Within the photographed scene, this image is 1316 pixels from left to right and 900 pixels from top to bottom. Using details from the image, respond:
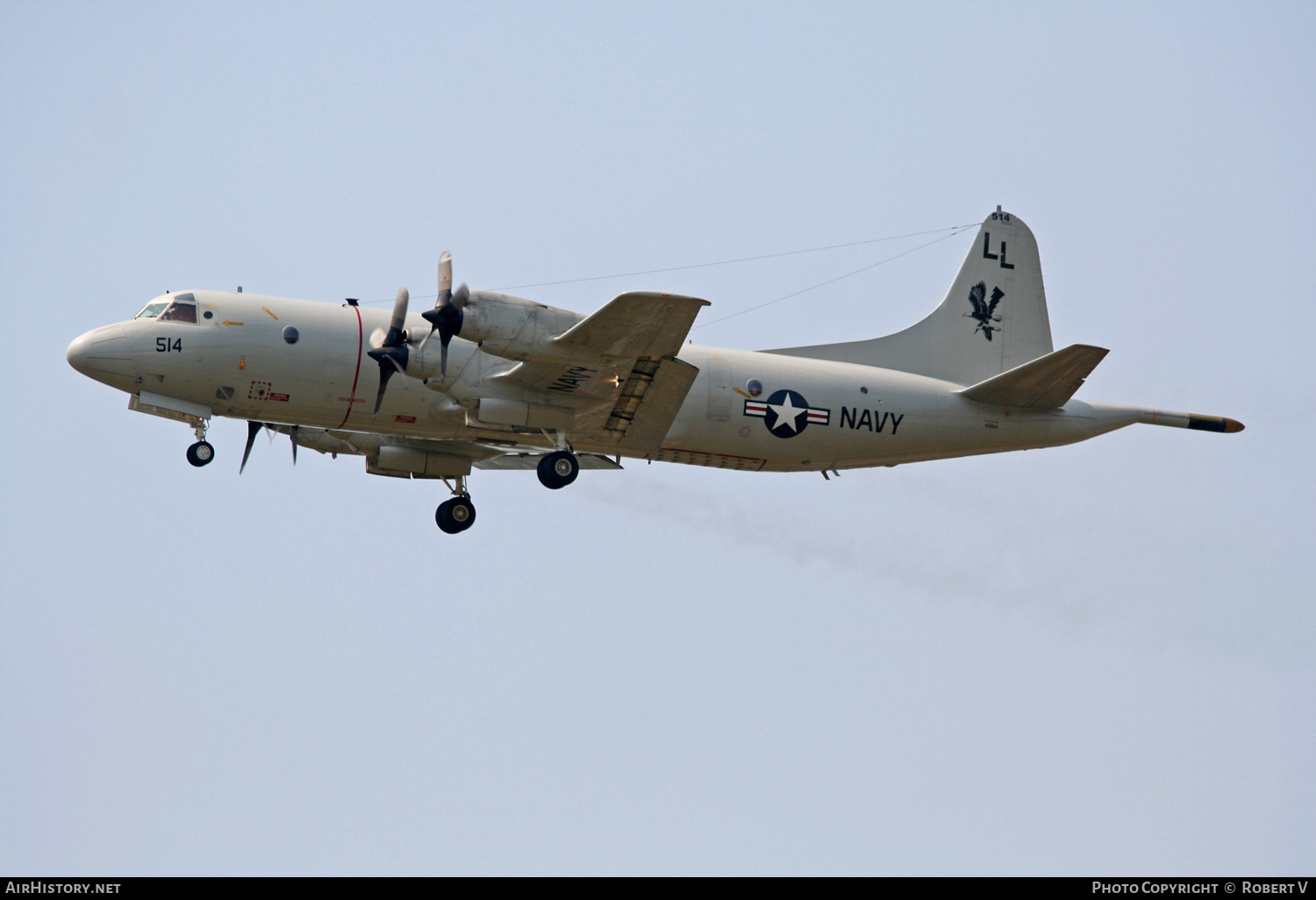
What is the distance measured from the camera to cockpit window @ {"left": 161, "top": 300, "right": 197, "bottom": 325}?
20.7 meters

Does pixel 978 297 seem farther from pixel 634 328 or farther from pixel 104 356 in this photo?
pixel 104 356

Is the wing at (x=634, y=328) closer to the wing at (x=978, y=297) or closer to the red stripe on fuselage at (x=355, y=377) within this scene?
the red stripe on fuselage at (x=355, y=377)

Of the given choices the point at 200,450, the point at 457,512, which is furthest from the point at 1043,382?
the point at 200,450

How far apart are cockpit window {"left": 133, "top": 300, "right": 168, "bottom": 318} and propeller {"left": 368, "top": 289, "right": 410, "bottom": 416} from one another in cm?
336

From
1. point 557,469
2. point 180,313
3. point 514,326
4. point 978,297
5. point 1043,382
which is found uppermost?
point 978,297

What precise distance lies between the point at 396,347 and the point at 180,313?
3395mm

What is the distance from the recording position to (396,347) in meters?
20.4

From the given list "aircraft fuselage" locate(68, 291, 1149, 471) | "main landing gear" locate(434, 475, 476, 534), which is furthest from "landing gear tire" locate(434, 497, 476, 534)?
"aircraft fuselage" locate(68, 291, 1149, 471)

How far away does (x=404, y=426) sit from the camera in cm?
2155

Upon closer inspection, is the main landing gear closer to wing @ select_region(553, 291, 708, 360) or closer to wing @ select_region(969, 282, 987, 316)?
wing @ select_region(553, 291, 708, 360)

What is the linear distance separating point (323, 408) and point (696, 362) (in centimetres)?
590

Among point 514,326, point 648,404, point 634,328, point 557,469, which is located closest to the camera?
point 634,328
